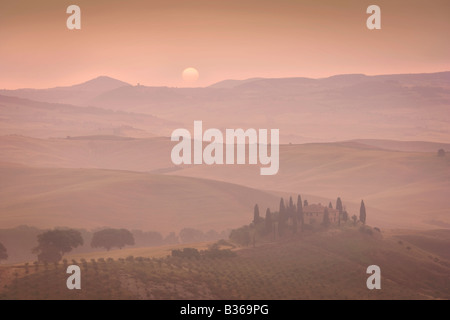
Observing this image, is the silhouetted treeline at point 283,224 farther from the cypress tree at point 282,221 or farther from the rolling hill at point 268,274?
the rolling hill at point 268,274

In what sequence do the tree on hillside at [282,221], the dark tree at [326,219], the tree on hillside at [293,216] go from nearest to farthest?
the tree on hillside at [282,221], the tree on hillside at [293,216], the dark tree at [326,219]

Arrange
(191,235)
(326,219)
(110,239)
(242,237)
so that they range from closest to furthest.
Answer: (242,237), (326,219), (110,239), (191,235)

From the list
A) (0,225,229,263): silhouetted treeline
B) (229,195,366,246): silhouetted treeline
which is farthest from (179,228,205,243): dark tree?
(229,195,366,246): silhouetted treeline

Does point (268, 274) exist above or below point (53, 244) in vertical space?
below

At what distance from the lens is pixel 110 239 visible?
158 m

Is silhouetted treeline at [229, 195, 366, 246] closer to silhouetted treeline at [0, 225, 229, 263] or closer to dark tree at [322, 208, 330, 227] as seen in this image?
dark tree at [322, 208, 330, 227]

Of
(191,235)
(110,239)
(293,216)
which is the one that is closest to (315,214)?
(293,216)

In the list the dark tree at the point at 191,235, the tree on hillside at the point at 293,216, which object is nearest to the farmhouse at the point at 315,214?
the tree on hillside at the point at 293,216

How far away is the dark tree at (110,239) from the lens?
156387mm

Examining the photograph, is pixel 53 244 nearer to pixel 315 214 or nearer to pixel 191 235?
pixel 315 214

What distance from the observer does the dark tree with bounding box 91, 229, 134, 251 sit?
513ft
